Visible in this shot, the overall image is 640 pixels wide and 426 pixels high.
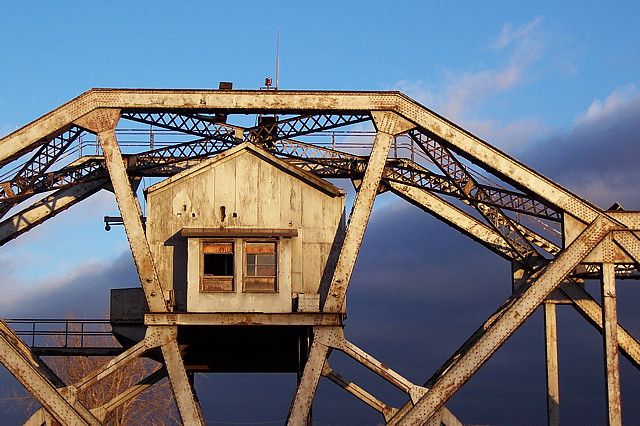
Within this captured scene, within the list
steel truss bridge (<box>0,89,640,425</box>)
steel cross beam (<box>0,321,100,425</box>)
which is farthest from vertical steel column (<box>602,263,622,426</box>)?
steel cross beam (<box>0,321,100,425</box>)

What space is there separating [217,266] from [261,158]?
3849 millimetres

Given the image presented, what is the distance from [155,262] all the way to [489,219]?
1152 cm

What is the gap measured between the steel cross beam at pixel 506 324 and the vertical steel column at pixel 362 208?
3.90m

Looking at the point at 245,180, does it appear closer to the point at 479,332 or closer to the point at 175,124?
the point at 175,124

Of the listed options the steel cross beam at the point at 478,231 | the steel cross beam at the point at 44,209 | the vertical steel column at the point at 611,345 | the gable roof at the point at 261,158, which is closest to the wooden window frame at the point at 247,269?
the gable roof at the point at 261,158

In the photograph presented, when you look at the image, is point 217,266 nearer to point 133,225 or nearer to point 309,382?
point 133,225

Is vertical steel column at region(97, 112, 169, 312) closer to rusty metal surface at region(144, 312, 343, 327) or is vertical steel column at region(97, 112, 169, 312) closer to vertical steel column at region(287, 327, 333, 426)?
rusty metal surface at region(144, 312, 343, 327)

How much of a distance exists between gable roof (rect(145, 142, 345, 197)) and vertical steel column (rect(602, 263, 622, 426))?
9.24m

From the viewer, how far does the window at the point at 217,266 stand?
3769 cm

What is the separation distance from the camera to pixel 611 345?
117 ft

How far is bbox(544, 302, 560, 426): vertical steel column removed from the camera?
138 ft

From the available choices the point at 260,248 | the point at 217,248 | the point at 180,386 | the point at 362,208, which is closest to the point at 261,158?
the point at 260,248

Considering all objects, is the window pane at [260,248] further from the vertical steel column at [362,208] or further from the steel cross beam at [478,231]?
the steel cross beam at [478,231]

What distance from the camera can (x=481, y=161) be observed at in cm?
3653
